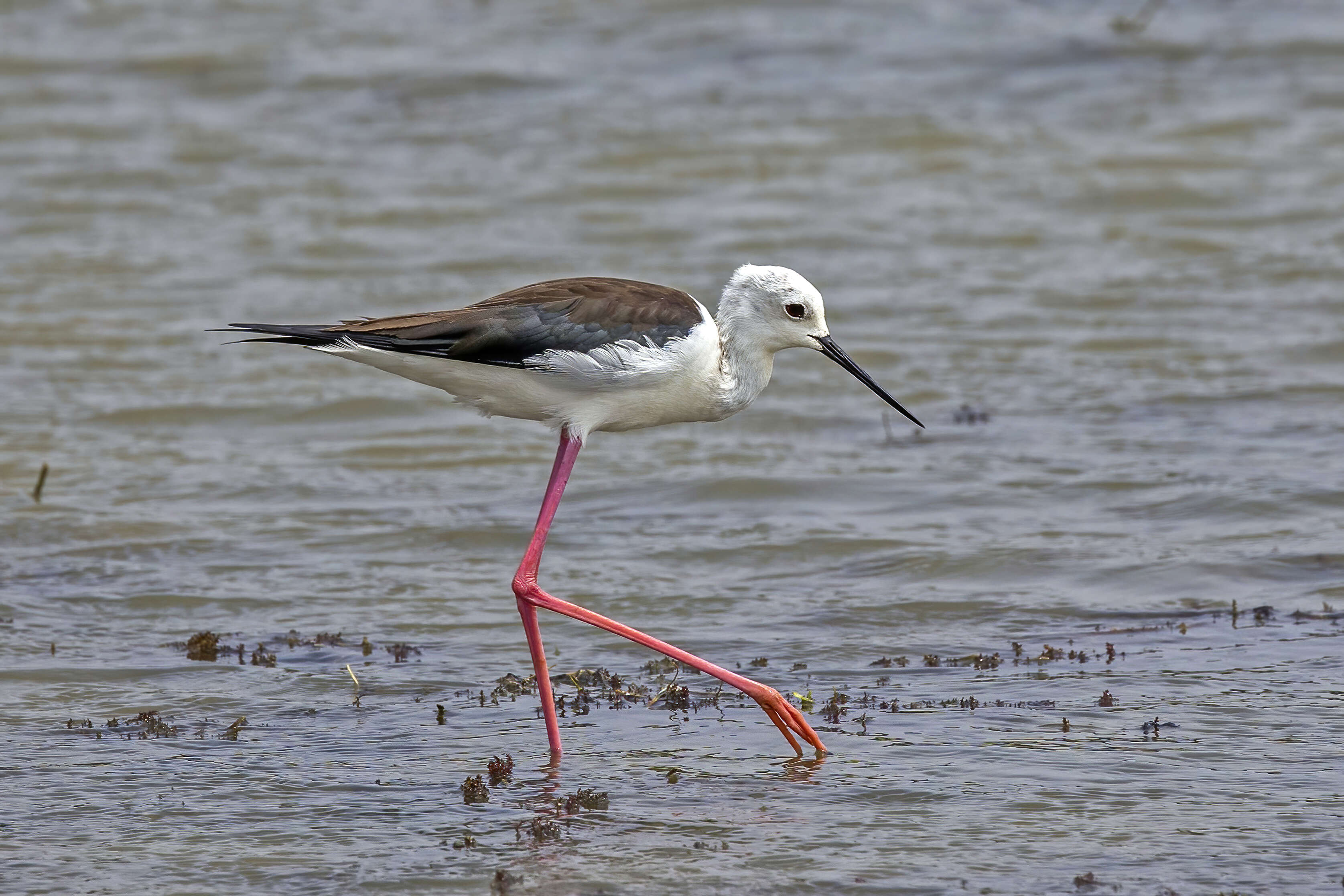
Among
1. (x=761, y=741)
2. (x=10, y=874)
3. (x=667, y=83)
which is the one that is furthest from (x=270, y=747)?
(x=667, y=83)

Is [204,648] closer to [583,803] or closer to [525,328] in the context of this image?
[525,328]

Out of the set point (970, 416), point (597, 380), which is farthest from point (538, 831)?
point (970, 416)

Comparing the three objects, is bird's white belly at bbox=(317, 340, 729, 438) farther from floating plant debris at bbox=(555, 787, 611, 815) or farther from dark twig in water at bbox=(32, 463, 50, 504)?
dark twig in water at bbox=(32, 463, 50, 504)

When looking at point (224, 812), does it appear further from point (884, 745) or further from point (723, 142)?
point (723, 142)

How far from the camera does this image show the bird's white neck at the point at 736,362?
6.62 metres

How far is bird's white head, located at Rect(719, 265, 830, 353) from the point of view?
661cm

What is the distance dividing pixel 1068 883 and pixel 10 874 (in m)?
3.03

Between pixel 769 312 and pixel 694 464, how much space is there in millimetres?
3885

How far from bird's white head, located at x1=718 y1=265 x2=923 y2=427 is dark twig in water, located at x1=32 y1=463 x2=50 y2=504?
4.23m

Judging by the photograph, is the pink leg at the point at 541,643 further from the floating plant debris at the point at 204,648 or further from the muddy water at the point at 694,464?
the floating plant debris at the point at 204,648

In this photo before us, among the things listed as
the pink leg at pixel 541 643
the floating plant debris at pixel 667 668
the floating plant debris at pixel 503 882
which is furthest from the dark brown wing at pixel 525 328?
the floating plant debris at pixel 503 882

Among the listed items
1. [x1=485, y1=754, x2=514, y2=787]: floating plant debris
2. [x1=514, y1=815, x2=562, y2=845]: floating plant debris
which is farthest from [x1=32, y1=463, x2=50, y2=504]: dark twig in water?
[x1=514, y1=815, x2=562, y2=845]: floating plant debris

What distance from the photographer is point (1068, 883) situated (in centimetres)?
507

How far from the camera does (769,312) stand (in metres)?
6.63
